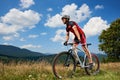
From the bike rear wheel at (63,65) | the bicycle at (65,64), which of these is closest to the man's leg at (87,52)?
the bicycle at (65,64)

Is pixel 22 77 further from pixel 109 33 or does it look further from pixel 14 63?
pixel 109 33

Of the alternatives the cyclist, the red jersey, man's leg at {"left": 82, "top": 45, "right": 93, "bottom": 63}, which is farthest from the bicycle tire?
the red jersey

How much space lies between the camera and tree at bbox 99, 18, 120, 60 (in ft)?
200

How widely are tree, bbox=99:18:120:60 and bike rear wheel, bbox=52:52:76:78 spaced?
50.6 metres

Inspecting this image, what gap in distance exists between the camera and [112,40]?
203 ft

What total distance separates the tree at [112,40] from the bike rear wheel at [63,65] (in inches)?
1992

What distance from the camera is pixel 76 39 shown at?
10.7 metres

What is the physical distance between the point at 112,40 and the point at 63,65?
52666mm

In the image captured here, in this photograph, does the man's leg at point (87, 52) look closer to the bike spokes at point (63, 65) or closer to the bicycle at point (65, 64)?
the bicycle at point (65, 64)

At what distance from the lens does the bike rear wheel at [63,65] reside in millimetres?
10148

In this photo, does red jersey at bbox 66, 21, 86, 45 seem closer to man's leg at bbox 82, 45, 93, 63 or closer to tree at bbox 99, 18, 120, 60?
man's leg at bbox 82, 45, 93, 63

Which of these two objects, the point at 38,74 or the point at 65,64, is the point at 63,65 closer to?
the point at 65,64

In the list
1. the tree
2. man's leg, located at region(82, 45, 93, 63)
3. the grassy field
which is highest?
the tree

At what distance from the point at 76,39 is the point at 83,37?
30 cm
